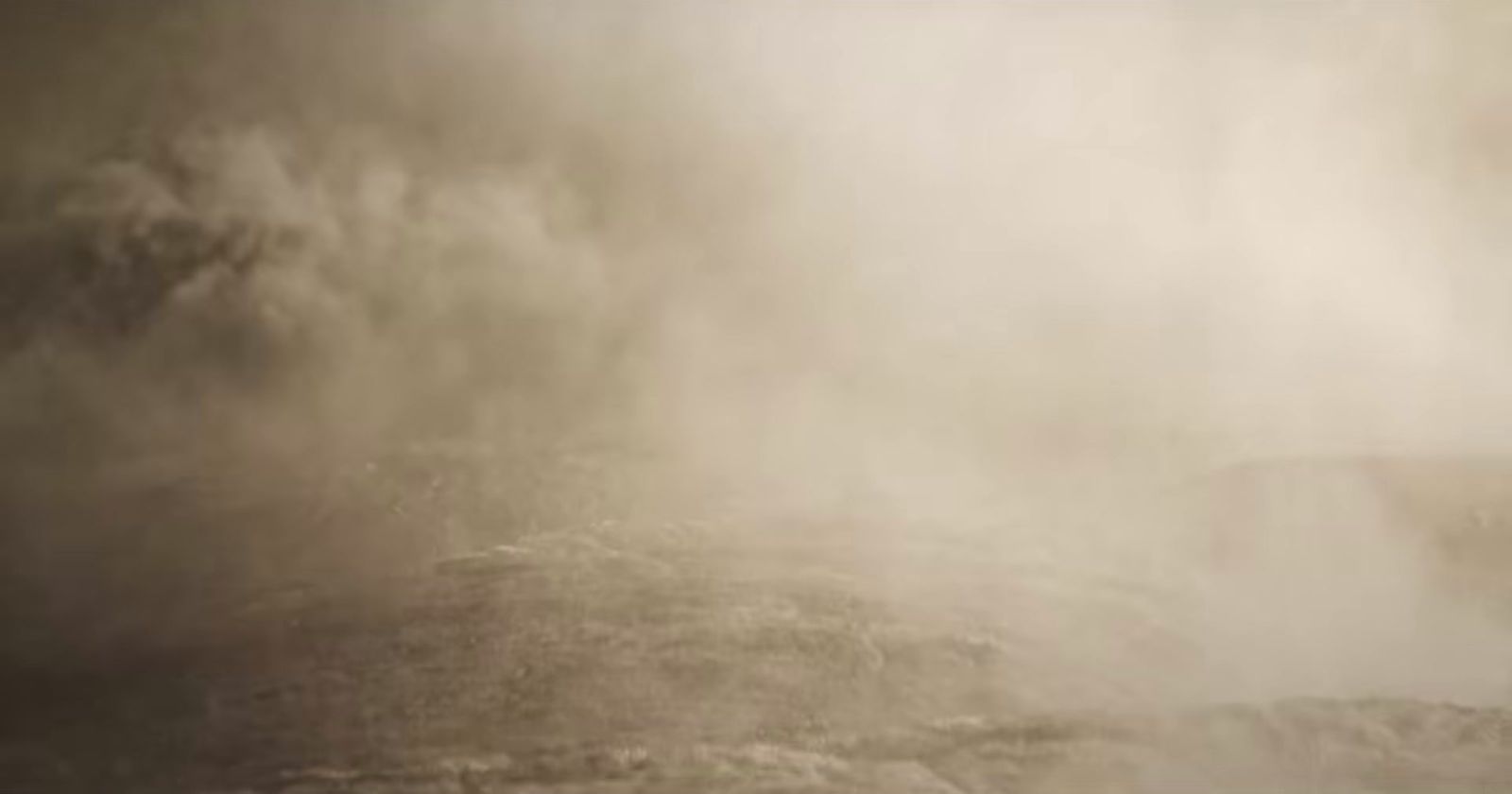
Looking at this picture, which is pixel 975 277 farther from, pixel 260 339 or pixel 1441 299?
pixel 260 339

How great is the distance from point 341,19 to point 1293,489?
5024 millimetres

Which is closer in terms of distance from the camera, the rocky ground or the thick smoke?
the rocky ground

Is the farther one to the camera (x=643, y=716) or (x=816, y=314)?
(x=816, y=314)

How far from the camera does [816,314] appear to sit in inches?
244

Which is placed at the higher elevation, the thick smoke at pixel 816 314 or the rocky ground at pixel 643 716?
the thick smoke at pixel 816 314

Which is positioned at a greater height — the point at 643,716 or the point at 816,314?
the point at 816,314

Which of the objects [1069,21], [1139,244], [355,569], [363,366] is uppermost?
[1069,21]

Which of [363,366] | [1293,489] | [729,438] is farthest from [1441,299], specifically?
[363,366]

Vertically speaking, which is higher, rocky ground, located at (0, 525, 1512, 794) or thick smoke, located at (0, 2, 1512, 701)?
thick smoke, located at (0, 2, 1512, 701)

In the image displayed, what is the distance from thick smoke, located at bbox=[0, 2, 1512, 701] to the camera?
15.1 feet

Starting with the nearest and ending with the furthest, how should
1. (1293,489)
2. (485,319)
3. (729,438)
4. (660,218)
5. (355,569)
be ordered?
(355,569)
(1293,489)
(729,438)
(485,319)
(660,218)

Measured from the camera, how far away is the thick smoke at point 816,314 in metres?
4.60

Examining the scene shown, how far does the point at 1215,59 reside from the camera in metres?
6.81

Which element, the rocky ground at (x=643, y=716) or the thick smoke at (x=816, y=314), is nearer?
the rocky ground at (x=643, y=716)
